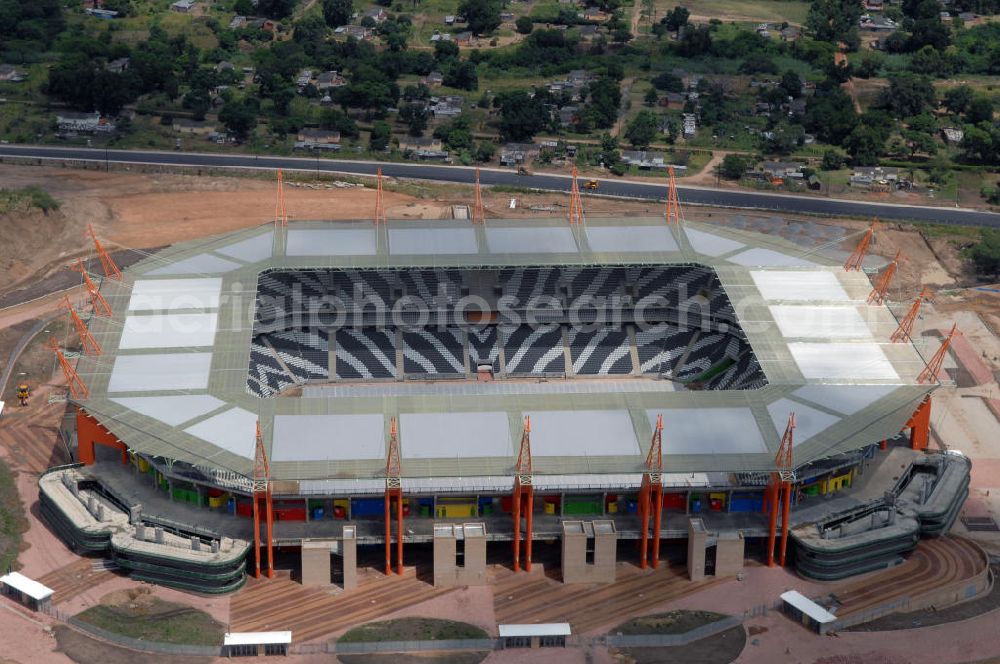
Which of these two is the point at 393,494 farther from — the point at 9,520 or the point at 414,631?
the point at 9,520

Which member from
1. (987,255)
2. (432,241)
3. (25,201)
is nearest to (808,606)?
(432,241)

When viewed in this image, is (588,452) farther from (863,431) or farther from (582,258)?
(582,258)

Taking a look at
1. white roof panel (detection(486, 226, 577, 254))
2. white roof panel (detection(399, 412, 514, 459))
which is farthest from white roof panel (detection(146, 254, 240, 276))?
white roof panel (detection(399, 412, 514, 459))

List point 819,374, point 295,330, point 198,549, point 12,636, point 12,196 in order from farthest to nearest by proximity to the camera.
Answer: point 12,196
point 295,330
point 819,374
point 198,549
point 12,636

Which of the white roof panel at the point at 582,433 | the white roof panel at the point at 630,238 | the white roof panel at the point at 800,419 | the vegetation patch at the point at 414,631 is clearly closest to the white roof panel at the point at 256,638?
the vegetation patch at the point at 414,631

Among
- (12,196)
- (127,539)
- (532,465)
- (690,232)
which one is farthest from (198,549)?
(12,196)

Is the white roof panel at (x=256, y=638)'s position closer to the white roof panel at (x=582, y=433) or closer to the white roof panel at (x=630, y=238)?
the white roof panel at (x=582, y=433)
